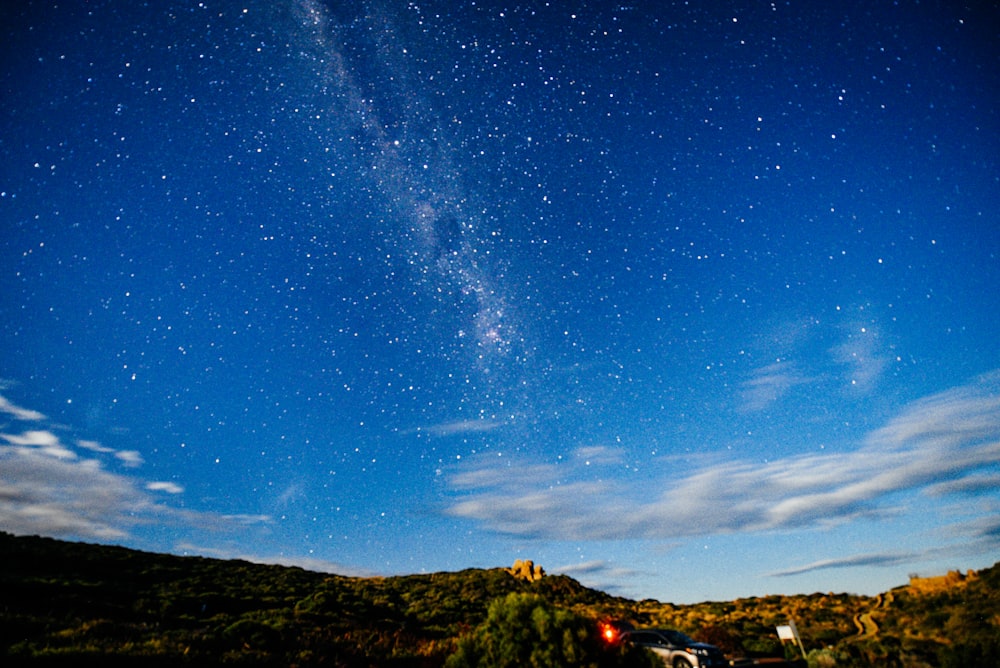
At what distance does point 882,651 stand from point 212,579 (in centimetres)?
5198

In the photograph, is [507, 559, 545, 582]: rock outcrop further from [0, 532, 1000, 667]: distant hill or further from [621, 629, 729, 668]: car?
[621, 629, 729, 668]: car

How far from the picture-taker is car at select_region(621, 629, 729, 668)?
14.8m

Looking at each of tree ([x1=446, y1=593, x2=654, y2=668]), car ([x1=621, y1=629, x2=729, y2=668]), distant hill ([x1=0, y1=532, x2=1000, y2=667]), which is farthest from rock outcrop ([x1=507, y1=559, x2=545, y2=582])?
tree ([x1=446, y1=593, x2=654, y2=668])

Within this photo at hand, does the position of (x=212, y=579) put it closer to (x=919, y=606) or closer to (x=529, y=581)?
(x=529, y=581)

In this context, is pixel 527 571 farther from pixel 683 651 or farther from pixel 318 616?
pixel 683 651

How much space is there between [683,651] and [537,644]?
10078mm

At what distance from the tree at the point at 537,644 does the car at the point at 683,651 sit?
7206 mm

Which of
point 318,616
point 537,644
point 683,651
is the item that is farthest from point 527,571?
point 537,644

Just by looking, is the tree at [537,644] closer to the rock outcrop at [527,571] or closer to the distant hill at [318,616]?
the distant hill at [318,616]

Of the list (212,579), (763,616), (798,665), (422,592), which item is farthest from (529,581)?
(798,665)

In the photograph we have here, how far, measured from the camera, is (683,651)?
15.1m

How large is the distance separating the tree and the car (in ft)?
23.6

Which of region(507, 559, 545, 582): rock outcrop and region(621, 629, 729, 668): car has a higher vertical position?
region(507, 559, 545, 582): rock outcrop

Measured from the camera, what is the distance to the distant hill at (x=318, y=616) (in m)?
11.6
